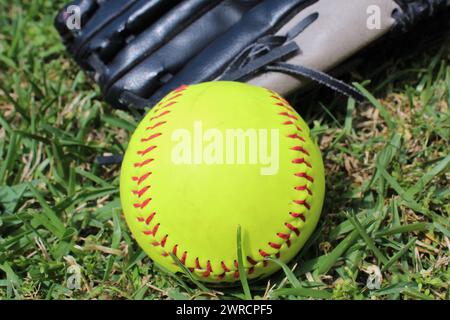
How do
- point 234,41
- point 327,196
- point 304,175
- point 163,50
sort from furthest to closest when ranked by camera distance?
point 163,50, point 234,41, point 327,196, point 304,175

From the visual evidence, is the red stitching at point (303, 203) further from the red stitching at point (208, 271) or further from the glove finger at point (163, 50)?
the glove finger at point (163, 50)

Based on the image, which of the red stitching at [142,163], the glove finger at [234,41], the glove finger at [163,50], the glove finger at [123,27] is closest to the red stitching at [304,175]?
the red stitching at [142,163]

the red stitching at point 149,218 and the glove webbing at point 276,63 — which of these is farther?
the glove webbing at point 276,63

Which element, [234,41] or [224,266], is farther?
[234,41]

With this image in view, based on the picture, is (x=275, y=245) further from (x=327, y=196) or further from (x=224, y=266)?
(x=327, y=196)

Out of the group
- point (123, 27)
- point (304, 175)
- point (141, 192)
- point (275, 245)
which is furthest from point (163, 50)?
point (275, 245)

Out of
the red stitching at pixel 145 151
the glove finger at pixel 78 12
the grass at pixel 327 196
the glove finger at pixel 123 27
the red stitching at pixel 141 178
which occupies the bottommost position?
the grass at pixel 327 196
